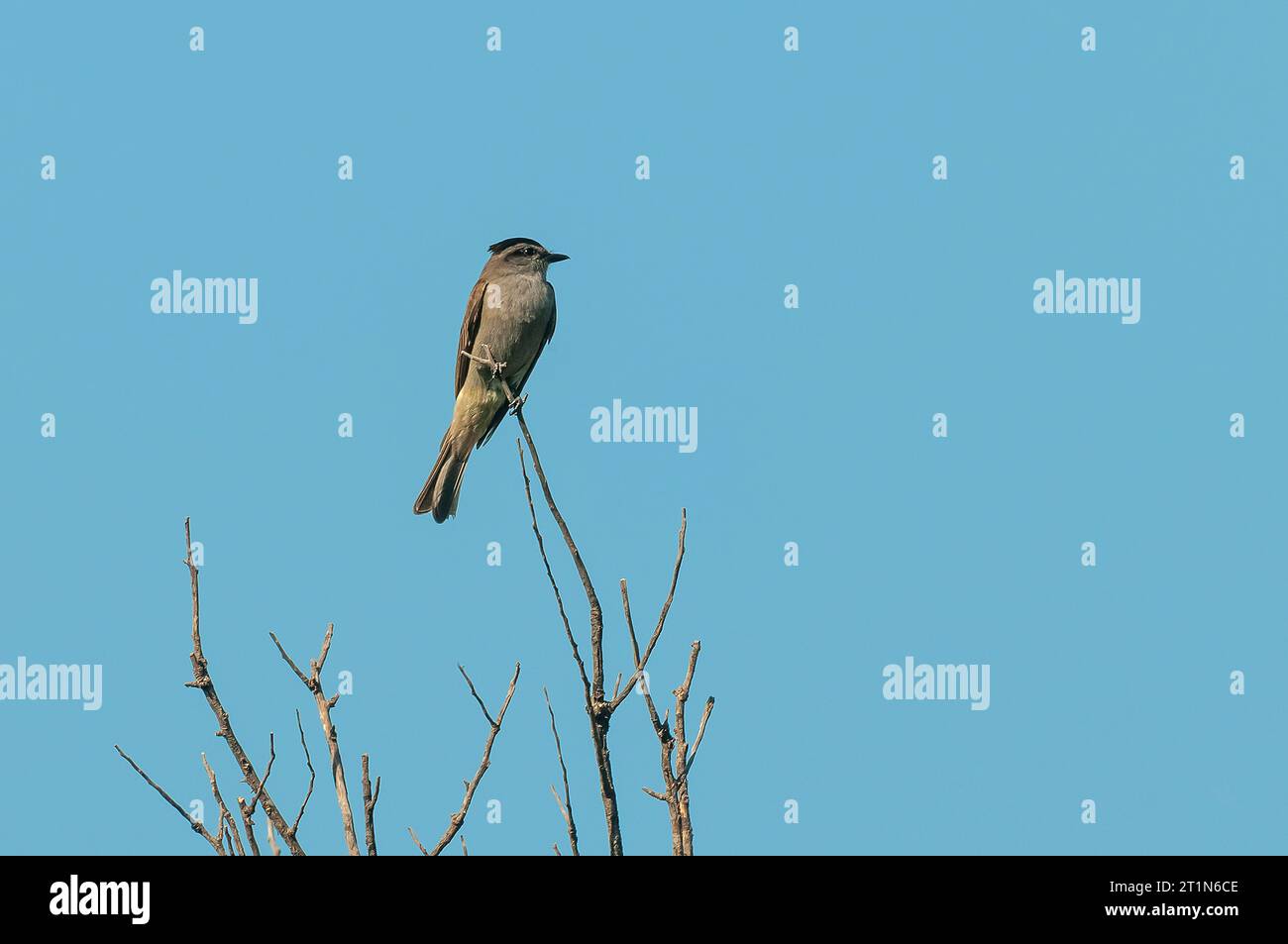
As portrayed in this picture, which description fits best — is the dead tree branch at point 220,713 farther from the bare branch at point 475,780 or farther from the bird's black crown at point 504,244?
the bird's black crown at point 504,244

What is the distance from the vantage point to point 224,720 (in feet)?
13.4

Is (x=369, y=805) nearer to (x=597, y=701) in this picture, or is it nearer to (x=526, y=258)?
(x=597, y=701)

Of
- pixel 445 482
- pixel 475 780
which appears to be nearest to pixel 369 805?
pixel 475 780

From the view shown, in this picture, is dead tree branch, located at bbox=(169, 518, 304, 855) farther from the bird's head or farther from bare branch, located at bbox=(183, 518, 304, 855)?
the bird's head

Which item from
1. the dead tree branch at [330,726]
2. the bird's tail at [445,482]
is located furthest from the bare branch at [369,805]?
the bird's tail at [445,482]

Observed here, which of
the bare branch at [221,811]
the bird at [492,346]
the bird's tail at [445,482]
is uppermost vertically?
the bird at [492,346]

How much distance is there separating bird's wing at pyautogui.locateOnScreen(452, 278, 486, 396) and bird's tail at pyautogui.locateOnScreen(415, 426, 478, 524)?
0.60 metres

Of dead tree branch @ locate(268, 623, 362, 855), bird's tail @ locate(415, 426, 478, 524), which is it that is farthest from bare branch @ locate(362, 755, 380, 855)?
bird's tail @ locate(415, 426, 478, 524)

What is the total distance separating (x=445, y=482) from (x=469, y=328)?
1.39 m

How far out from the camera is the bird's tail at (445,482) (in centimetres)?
929
